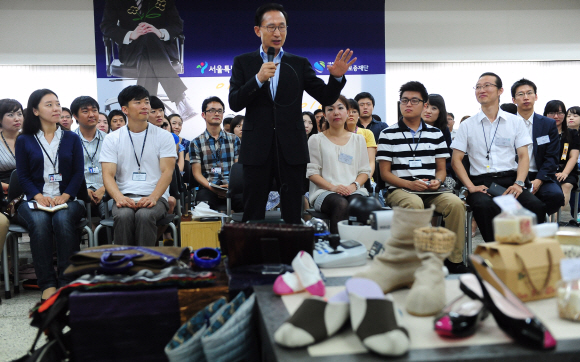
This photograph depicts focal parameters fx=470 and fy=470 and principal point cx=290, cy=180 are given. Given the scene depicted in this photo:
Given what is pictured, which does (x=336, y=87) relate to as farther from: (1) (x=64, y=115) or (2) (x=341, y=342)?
(1) (x=64, y=115)

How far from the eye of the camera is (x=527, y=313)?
96cm

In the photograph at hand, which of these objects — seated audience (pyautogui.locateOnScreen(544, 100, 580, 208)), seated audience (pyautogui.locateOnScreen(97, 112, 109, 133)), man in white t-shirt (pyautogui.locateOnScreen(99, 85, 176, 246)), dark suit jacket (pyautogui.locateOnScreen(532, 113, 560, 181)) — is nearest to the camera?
man in white t-shirt (pyautogui.locateOnScreen(99, 85, 176, 246))

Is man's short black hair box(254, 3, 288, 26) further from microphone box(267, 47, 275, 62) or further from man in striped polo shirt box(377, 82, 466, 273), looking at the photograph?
man in striped polo shirt box(377, 82, 466, 273)

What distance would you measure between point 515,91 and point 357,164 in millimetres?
1588

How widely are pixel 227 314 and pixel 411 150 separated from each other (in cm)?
225

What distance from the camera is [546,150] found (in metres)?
3.56

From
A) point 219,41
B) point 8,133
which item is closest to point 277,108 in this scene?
point 8,133

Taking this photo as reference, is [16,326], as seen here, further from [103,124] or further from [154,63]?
[154,63]

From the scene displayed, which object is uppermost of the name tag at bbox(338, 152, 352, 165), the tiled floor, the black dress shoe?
the name tag at bbox(338, 152, 352, 165)

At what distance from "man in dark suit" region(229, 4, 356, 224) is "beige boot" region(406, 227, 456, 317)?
1387 mm

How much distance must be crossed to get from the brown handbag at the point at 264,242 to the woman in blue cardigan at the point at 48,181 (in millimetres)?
1650

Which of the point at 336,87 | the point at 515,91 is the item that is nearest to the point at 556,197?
the point at 515,91

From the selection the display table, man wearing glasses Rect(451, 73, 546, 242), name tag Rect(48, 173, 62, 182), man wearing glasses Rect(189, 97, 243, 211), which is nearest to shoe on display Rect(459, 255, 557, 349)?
the display table

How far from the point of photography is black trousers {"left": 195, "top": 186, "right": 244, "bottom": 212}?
348cm
